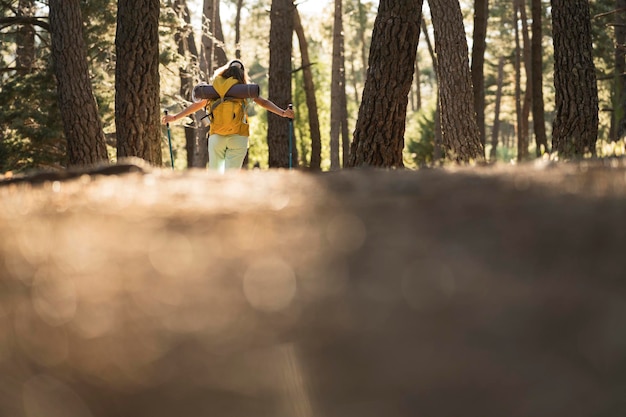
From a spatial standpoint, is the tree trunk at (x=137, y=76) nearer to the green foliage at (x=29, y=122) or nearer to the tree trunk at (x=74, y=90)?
the tree trunk at (x=74, y=90)

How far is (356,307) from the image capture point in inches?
67.8

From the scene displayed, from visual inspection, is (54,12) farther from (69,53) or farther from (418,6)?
(418,6)

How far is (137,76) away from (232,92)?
6.30 ft

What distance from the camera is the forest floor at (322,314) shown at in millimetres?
1547

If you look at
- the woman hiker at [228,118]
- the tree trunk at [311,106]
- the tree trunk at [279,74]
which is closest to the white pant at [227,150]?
the woman hiker at [228,118]

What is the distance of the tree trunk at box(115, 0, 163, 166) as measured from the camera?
1162 cm

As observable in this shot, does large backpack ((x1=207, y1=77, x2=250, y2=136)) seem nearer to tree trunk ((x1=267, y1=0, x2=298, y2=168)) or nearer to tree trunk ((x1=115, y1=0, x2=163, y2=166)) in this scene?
tree trunk ((x1=115, y1=0, x2=163, y2=166))

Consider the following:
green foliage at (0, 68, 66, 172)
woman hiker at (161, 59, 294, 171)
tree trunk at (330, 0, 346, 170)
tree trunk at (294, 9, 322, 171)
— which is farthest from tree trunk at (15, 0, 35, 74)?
woman hiker at (161, 59, 294, 171)

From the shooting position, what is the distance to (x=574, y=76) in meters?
11.9

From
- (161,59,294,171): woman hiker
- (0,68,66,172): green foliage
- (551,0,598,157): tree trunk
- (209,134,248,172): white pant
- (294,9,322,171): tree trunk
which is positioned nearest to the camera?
(161,59,294,171): woman hiker

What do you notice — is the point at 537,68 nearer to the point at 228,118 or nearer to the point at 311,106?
the point at 311,106

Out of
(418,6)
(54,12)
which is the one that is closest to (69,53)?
(54,12)

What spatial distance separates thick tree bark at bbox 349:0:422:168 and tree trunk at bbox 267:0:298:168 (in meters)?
9.29

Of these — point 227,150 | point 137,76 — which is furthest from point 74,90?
point 227,150
